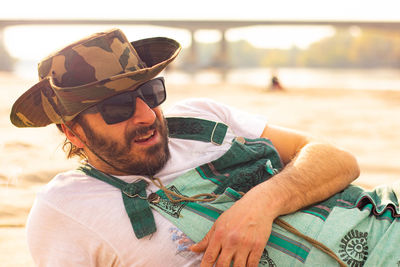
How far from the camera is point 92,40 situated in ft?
5.85

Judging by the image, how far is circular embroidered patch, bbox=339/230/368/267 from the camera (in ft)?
5.25

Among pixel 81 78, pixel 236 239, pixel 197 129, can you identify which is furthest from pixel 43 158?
pixel 236 239

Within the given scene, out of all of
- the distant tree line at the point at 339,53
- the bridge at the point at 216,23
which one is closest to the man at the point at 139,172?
the bridge at the point at 216,23

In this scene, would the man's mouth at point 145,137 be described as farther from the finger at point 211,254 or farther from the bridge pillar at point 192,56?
the bridge pillar at point 192,56

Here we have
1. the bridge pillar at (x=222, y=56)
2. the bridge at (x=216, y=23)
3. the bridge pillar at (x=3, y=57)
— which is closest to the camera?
the bridge pillar at (x=3, y=57)

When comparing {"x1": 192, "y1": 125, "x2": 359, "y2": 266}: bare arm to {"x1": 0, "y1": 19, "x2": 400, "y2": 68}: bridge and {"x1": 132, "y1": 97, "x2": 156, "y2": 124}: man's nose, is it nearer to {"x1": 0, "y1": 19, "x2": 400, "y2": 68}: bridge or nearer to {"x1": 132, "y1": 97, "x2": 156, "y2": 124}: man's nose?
{"x1": 132, "y1": 97, "x2": 156, "y2": 124}: man's nose

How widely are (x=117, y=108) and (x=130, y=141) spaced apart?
176 mm

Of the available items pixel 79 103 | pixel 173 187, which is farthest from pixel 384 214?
pixel 79 103

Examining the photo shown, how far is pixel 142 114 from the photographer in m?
1.85

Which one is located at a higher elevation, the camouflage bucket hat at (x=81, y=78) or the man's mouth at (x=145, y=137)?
the camouflage bucket hat at (x=81, y=78)

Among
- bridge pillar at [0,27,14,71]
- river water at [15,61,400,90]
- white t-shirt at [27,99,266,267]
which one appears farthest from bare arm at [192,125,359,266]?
bridge pillar at [0,27,14,71]

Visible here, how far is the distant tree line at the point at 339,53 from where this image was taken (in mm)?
68438

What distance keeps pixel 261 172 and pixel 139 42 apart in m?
1.00

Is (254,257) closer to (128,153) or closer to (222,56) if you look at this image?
(128,153)
